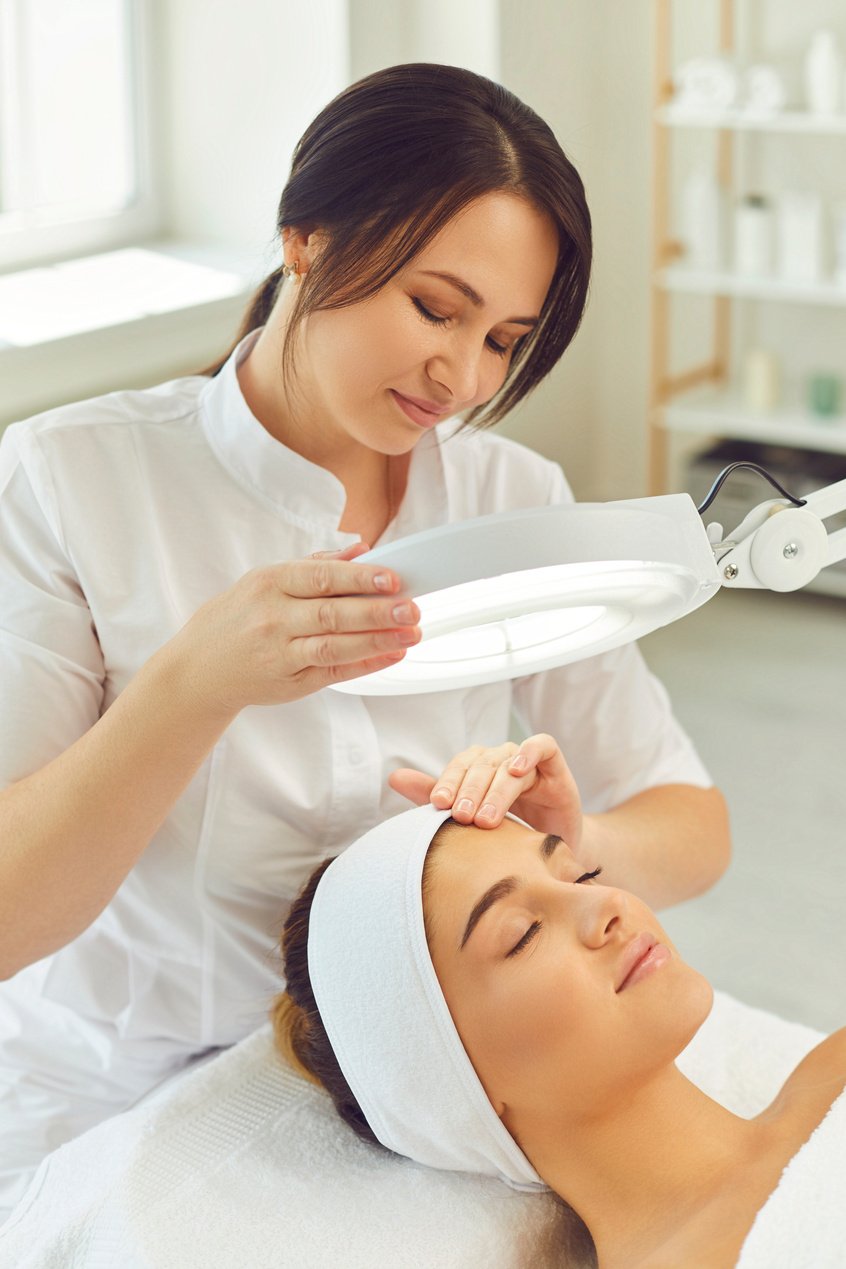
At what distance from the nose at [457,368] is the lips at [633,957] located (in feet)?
1.62

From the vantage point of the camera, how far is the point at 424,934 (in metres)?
1.19

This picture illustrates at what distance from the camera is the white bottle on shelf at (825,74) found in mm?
3494

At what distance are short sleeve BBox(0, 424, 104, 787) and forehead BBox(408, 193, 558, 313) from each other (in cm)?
42

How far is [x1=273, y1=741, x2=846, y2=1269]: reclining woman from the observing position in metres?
1.16

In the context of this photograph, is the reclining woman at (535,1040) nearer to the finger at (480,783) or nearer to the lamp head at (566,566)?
the finger at (480,783)

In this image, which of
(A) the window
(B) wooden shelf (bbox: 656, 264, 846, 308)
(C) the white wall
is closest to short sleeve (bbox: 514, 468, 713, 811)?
(C) the white wall

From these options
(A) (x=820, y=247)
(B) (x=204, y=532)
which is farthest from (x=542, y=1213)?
Answer: (A) (x=820, y=247)

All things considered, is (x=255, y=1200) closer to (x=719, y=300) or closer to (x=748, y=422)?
(x=748, y=422)

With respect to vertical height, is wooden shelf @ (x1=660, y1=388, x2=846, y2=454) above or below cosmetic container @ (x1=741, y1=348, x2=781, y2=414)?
below

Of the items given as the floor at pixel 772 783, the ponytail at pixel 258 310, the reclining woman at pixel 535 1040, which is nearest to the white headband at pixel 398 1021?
the reclining woman at pixel 535 1040

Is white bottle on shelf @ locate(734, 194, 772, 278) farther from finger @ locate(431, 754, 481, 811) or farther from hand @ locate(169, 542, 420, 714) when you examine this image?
hand @ locate(169, 542, 420, 714)

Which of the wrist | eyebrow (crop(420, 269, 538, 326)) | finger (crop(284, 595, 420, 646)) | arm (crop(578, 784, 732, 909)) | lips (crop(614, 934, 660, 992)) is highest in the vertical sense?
eyebrow (crop(420, 269, 538, 326))

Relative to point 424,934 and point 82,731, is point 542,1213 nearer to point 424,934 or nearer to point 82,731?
point 424,934

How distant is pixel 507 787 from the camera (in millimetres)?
1271
